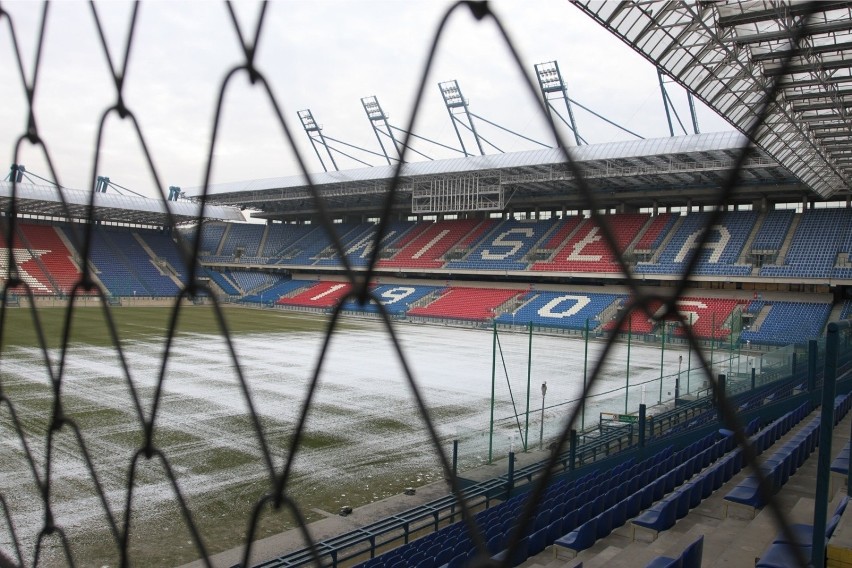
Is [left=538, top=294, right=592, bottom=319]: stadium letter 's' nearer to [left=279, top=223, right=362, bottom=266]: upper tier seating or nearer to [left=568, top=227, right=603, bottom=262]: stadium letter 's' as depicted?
[left=568, top=227, right=603, bottom=262]: stadium letter 's'

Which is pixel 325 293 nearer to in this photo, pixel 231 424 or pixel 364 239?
pixel 364 239

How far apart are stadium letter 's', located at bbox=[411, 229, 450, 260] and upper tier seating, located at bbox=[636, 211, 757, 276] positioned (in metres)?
12.8

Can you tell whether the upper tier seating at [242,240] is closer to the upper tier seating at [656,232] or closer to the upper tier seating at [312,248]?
the upper tier seating at [312,248]

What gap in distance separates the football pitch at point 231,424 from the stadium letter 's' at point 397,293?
11988 millimetres

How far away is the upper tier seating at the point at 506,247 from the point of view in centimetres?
3513

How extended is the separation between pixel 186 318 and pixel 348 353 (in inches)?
527

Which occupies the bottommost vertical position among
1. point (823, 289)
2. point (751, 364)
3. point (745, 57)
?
point (751, 364)

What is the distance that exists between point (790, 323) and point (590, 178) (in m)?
9.89

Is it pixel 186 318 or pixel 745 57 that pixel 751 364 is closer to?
pixel 745 57

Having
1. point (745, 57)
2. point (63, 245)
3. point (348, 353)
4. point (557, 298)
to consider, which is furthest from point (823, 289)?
point (63, 245)

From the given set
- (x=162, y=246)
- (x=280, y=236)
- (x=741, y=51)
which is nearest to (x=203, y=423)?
(x=741, y=51)

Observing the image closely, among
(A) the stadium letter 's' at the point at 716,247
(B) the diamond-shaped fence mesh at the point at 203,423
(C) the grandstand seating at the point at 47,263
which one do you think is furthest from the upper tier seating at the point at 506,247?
(C) the grandstand seating at the point at 47,263

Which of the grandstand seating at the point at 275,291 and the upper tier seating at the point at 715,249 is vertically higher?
the upper tier seating at the point at 715,249

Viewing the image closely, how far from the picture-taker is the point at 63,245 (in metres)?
39.5
